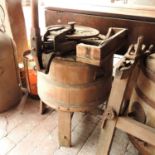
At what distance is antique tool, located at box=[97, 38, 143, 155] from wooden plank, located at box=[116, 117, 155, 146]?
16 mm

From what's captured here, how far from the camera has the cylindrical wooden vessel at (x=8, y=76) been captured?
1.50 metres

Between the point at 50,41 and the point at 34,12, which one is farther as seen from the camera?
the point at 50,41

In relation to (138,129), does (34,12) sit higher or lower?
higher

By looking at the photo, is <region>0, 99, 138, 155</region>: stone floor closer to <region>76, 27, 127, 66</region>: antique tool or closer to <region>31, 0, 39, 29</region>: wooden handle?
<region>76, 27, 127, 66</region>: antique tool

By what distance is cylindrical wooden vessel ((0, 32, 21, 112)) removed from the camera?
1.50 m

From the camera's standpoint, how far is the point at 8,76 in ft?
5.24

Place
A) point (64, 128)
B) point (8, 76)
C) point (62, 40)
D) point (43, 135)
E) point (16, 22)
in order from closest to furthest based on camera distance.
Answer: point (62, 40), point (64, 128), point (43, 135), point (8, 76), point (16, 22)

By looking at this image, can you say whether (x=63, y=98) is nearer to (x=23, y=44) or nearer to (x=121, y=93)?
(x=121, y=93)

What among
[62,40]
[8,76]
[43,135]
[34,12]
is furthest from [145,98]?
[8,76]

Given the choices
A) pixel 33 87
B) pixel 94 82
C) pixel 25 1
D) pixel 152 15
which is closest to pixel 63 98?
pixel 94 82

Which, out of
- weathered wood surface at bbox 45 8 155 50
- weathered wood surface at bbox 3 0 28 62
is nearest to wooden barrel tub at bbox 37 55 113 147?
weathered wood surface at bbox 45 8 155 50

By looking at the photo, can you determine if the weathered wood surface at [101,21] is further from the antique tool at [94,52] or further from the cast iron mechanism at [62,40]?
the antique tool at [94,52]

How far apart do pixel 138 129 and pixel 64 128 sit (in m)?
0.52

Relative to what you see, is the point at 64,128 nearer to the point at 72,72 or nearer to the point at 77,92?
the point at 77,92
